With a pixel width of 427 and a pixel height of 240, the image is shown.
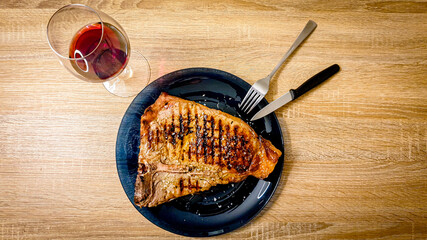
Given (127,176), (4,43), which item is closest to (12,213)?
(127,176)

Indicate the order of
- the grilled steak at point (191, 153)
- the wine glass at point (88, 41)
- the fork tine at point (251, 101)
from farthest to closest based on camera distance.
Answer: the fork tine at point (251, 101) → the grilled steak at point (191, 153) → the wine glass at point (88, 41)

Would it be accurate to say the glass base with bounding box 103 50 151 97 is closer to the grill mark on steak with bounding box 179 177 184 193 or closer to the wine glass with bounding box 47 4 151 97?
the wine glass with bounding box 47 4 151 97

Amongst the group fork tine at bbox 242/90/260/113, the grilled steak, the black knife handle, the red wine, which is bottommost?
the grilled steak

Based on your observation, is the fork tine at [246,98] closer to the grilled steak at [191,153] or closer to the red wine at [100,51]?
the grilled steak at [191,153]

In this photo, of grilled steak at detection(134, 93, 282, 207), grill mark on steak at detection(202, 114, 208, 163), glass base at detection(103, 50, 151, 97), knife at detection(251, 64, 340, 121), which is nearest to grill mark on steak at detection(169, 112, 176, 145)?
grilled steak at detection(134, 93, 282, 207)

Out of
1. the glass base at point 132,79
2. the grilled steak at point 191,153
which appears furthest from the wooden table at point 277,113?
the grilled steak at point 191,153

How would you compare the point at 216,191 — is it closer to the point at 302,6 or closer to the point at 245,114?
the point at 245,114

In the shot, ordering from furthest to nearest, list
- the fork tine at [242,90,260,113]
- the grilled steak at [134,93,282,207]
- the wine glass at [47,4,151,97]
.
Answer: the fork tine at [242,90,260,113]
the grilled steak at [134,93,282,207]
the wine glass at [47,4,151,97]
